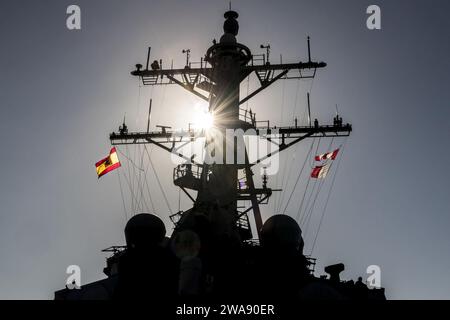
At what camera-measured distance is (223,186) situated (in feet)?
36.8

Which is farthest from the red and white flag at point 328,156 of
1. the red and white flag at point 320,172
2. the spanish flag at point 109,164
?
the spanish flag at point 109,164

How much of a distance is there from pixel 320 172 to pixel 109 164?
6339mm

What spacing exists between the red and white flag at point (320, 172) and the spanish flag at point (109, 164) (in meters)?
5.89

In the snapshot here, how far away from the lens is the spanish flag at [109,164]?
38.2ft

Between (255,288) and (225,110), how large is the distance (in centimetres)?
797

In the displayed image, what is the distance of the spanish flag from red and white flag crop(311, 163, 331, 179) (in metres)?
5.89

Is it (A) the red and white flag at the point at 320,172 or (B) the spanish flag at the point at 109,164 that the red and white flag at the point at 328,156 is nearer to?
(A) the red and white flag at the point at 320,172

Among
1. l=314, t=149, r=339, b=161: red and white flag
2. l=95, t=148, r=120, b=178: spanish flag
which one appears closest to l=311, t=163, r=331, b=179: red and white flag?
l=314, t=149, r=339, b=161: red and white flag

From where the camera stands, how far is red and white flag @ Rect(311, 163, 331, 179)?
11867 millimetres

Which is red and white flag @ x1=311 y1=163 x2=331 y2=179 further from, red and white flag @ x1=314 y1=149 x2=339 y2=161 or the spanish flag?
the spanish flag

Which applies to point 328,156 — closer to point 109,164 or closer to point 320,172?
point 320,172

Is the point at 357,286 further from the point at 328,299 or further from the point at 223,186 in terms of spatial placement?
the point at 223,186

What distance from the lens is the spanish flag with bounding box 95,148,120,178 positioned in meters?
11.6
